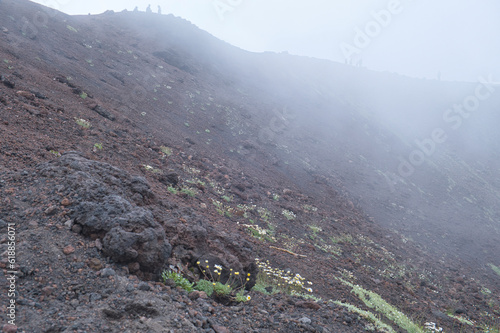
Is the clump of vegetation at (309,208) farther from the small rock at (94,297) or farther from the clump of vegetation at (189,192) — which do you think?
the small rock at (94,297)

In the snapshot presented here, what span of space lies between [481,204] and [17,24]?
35.7 metres

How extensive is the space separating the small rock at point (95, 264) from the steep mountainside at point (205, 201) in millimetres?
15

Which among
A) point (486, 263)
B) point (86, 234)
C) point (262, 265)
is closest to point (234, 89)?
point (486, 263)

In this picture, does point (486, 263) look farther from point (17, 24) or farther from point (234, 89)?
point (17, 24)

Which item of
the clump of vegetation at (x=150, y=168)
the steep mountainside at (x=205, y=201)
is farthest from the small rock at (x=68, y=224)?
the clump of vegetation at (x=150, y=168)

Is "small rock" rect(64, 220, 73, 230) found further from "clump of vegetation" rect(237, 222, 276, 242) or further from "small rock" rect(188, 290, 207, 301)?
"clump of vegetation" rect(237, 222, 276, 242)

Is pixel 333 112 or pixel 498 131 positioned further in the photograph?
pixel 498 131

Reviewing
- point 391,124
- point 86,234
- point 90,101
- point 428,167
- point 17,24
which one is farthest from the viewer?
point 391,124

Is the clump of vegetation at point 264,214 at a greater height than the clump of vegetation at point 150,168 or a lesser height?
lesser

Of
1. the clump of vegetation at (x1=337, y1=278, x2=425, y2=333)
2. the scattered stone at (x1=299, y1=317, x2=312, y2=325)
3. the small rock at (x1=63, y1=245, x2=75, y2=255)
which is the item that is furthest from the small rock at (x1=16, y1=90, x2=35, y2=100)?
the clump of vegetation at (x1=337, y1=278, x2=425, y2=333)

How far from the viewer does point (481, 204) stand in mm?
26641

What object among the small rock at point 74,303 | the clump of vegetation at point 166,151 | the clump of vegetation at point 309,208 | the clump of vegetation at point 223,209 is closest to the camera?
the small rock at point 74,303

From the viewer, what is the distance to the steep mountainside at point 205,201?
329 centimetres

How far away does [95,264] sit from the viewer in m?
3.28
